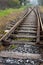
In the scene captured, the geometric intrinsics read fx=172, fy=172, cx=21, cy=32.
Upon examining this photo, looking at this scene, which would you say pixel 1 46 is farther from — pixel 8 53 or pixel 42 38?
pixel 42 38

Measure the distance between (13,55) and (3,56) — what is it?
0.27 meters

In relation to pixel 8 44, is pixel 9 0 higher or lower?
higher

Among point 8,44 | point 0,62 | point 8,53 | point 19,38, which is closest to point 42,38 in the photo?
point 19,38

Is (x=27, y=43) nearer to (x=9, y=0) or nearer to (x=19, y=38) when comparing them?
(x=19, y=38)

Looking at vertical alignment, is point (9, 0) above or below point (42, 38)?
above

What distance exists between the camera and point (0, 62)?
4113 millimetres

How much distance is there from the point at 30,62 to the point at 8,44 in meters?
1.73

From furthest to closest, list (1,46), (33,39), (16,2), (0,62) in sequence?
(16,2)
(33,39)
(1,46)
(0,62)

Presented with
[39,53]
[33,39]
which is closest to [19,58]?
[39,53]

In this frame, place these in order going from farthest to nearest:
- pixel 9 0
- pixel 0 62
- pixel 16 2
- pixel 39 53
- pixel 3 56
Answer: pixel 16 2, pixel 9 0, pixel 39 53, pixel 3 56, pixel 0 62

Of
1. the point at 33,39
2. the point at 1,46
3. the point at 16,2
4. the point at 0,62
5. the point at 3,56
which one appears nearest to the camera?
the point at 0,62

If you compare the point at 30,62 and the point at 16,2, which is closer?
the point at 30,62

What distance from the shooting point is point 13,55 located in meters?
4.51

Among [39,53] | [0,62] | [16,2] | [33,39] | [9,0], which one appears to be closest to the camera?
[0,62]
